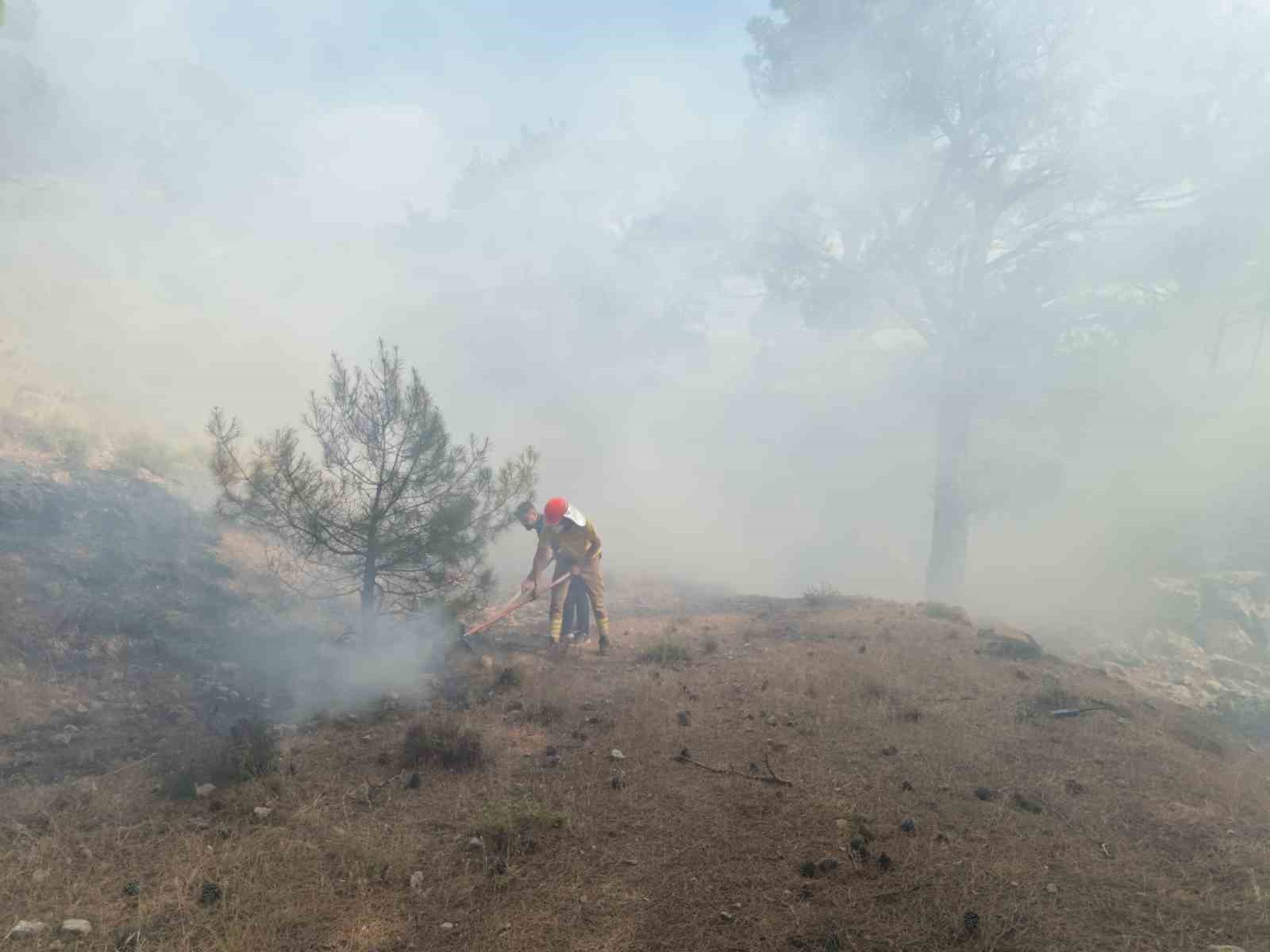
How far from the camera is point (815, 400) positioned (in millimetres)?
25562

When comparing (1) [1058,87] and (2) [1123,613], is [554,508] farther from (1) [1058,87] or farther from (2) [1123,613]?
(2) [1123,613]

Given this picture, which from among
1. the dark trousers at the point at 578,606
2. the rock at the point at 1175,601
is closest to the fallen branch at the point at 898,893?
the dark trousers at the point at 578,606

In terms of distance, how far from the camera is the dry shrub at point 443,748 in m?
5.23

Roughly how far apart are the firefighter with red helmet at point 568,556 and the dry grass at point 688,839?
235cm

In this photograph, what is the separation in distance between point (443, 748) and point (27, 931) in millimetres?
2353

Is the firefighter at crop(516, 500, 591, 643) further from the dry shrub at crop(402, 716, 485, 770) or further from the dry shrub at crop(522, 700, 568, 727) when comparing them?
the dry shrub at crop(402, 716, 485, 770)

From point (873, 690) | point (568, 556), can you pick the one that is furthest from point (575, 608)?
point (873, 690)

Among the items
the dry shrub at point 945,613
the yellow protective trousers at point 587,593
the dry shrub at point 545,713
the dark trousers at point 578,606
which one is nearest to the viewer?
the dry shrub at point 545,713

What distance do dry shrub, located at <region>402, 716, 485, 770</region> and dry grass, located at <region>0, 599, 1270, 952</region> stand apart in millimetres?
95

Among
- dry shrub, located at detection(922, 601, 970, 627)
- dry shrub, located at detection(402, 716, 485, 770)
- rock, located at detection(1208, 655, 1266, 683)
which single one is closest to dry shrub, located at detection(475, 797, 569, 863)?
dry shrub, located at detection(402, 716, 485, 770)

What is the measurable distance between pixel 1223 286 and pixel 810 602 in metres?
8.66

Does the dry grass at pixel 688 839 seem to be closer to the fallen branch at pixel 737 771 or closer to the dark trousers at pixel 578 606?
the fallen branch at pixel 737 771

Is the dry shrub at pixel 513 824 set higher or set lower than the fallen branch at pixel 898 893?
lower

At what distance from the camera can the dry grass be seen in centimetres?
344
